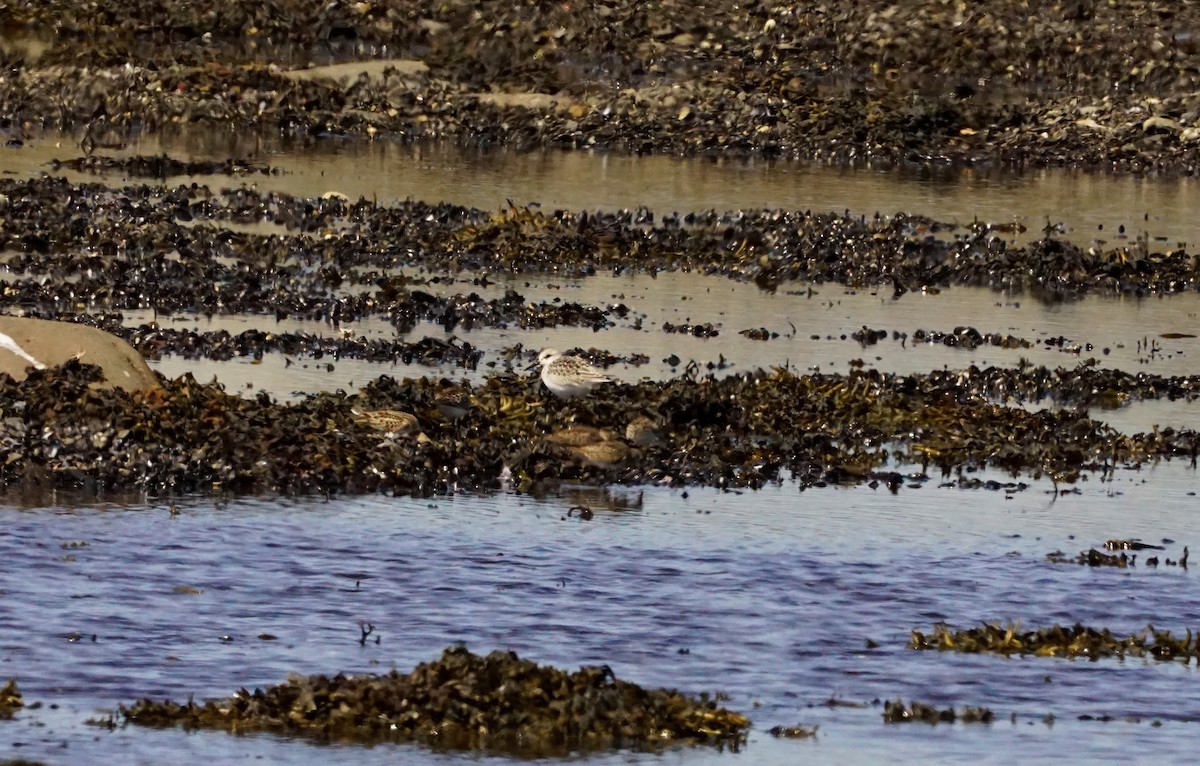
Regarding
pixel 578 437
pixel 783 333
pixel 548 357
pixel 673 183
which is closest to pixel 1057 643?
pixel 578 437

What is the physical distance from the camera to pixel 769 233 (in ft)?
82.6

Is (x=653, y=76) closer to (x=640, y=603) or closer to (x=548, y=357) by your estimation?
(x=548, y=357)

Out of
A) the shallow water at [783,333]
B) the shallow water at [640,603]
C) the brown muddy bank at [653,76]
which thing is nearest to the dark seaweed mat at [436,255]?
the shallow water at [783,333]

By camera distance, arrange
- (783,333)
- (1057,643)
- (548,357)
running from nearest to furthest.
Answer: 1. (1057,643)
2. (548,357)
3. (783,333)

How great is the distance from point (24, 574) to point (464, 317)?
918cm

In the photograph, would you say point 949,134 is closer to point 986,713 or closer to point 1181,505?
point 1181,505

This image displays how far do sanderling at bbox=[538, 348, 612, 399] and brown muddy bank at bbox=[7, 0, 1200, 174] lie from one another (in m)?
20.0

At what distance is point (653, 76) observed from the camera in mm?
39938

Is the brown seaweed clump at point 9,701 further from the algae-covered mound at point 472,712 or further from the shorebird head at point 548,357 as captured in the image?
the shorebird head at point 548,357

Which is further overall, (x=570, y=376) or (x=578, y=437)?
(x=570, y=376)

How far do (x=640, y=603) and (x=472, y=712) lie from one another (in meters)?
2.21

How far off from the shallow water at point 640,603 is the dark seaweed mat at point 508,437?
475mm

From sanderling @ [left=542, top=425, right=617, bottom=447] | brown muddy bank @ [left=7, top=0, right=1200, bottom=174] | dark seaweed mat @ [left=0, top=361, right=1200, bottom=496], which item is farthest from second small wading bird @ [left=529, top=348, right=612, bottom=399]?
brown muddy bank @ [left=7, top=0, right=1200, bottom=174]

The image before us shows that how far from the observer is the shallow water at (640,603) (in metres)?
9.27
